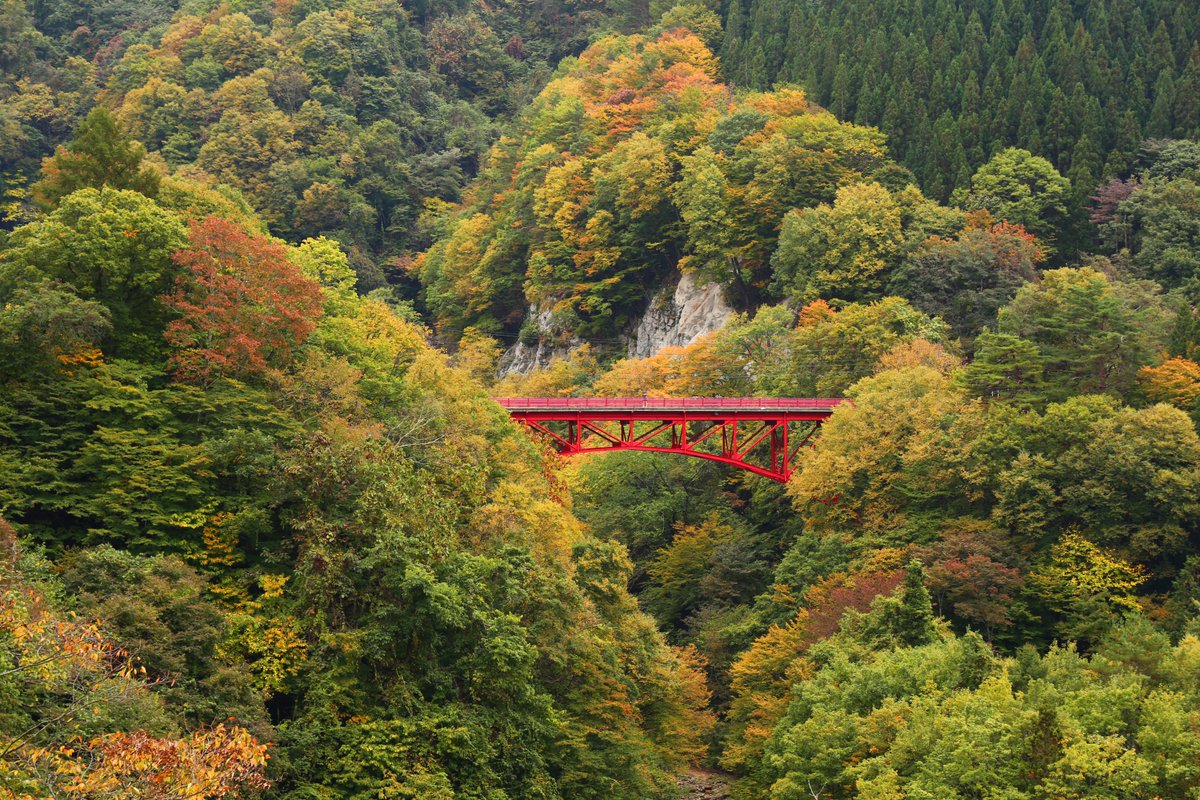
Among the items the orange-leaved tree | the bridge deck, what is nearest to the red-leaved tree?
the bridge deck

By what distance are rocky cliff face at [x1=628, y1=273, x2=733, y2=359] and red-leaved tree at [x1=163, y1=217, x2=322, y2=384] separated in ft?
126

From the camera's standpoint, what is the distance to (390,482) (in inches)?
1508

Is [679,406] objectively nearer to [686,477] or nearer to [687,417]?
[687,417]

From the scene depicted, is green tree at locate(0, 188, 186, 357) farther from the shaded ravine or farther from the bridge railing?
the shaded ravine

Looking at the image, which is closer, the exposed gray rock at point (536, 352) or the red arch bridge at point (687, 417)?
the red arch bridge at point (687, 417)

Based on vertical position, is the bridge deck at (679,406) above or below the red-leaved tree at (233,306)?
below

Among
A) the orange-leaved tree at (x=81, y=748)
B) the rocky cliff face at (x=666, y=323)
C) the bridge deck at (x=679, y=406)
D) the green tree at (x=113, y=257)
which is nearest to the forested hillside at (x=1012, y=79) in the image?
the rocky cliff face at (x=666, y=323)

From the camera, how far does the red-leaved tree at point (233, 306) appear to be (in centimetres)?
4244

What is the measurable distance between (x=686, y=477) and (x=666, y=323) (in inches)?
775

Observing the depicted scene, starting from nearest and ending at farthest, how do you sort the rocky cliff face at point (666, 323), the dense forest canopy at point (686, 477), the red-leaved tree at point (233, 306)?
the dense forest canopy at point (686, 477) < the red-leaved tree at point (233, 306) < the rocky cliff face at point (666, 323)

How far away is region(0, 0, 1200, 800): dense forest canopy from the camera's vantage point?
34.9m

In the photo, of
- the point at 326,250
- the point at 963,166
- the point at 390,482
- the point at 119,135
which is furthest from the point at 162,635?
the point at 963,166

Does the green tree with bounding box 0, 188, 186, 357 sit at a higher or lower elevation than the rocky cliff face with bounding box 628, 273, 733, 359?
higher

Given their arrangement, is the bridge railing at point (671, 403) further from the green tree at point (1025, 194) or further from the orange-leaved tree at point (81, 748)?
the orange-leaved tree at point (81, 748)
